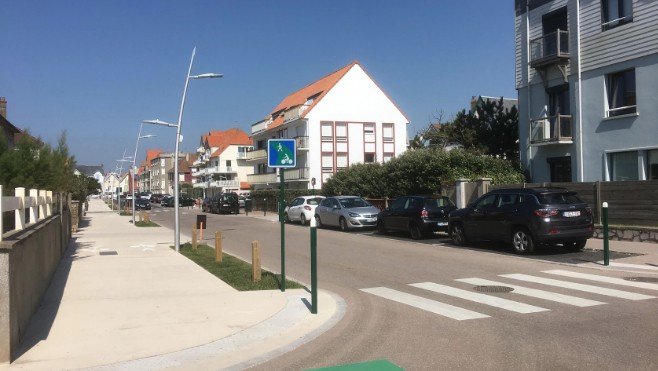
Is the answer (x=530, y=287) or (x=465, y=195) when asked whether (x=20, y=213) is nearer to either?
(x=530, y=287)

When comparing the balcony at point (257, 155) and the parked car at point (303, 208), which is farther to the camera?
the balcony at point (257, 155)

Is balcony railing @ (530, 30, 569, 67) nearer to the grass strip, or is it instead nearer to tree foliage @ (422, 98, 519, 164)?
tree foliage @ (422, 98, 519, 164)

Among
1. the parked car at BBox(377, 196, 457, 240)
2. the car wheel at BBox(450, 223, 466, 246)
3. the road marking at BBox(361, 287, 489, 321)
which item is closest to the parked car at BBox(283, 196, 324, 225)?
the parked car at BBox(377, 196, 457, 240)

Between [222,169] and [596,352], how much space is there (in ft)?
274

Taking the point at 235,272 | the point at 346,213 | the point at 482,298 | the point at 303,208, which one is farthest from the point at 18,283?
the point at 303,208

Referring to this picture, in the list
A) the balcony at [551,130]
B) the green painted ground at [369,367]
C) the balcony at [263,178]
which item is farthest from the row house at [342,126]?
the green painted ground at [369,367]

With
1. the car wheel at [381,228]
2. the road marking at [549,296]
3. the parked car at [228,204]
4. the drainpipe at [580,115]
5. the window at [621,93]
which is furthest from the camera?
the parked car at [228,204]

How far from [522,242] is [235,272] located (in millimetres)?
7385

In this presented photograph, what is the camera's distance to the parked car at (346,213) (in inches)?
937

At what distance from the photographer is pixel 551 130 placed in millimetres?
23234

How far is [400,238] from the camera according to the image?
2023 centimetres

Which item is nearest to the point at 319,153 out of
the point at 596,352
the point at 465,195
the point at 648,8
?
the point at 465,195

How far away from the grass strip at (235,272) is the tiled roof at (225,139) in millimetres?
75486

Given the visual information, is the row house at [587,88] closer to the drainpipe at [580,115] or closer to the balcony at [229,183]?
the drainpipe at [580,115]
